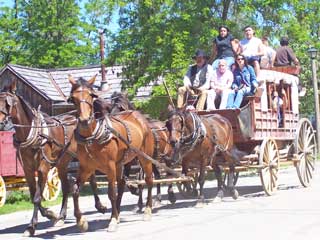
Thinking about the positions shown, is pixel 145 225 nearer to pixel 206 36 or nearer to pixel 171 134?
pixel 171 134

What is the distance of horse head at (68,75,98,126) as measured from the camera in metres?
9.70

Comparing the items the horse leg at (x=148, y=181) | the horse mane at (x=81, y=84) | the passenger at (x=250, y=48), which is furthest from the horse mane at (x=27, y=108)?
the passenger at (x=250, y=48)

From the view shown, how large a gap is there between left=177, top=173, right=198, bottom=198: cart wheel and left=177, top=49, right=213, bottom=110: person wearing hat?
5.72 ft

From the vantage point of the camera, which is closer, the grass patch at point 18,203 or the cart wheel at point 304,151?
the grass patch at point 18,203

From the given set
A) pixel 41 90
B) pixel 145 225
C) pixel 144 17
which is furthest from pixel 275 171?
pixel 41 90

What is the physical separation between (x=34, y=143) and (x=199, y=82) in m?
5.19

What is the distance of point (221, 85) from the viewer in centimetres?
1468

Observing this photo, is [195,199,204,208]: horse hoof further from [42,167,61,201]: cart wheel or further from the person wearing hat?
[42,167,61,201]: cart wheel

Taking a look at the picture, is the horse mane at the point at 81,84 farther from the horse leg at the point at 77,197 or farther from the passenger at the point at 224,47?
the passenger at the point at 224,47

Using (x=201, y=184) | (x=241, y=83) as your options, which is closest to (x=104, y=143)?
(x=201, y=184)

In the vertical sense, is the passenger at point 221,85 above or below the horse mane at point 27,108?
above

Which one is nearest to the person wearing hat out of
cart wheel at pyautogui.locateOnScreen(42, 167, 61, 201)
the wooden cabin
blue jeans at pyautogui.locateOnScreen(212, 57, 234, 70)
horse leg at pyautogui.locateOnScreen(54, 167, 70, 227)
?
blue jeans at pyautogui.locateOnScreen(212, 57, 234, 70)

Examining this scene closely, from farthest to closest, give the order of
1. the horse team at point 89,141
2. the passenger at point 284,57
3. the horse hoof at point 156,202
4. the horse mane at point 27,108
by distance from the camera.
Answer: the passenger at point 284,57 < the horse hoof at point 156,202 < the horse mane at point 27,108 < the horse team at point 89,141

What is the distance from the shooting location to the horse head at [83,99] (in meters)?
9.70
